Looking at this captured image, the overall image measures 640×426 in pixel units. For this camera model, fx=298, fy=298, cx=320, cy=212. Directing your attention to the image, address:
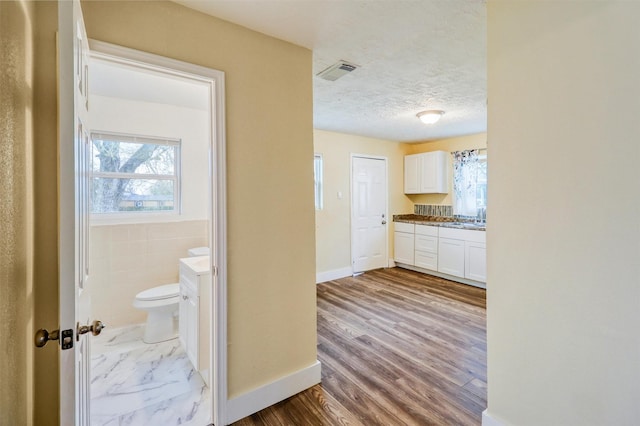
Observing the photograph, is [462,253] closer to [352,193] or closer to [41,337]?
[352,193]

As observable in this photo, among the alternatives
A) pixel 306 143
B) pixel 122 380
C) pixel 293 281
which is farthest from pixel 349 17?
pixel 122 380

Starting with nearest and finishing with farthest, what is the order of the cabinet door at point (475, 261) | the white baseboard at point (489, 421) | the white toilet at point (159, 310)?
the white baseboard at point (489, 421) < the white toilet at point (159, 310) < the cabinet door at point (475, 261)

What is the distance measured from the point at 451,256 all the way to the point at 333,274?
6.10 ft

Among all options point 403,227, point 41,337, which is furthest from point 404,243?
point 41,337

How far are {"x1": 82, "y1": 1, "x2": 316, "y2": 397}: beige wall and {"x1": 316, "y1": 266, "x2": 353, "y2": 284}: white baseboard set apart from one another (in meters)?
2.49

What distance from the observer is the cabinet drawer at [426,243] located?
4867mm

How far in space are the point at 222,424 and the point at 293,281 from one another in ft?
2.98

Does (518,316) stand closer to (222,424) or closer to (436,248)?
(222,424)

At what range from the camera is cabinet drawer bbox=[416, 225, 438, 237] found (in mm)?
4868

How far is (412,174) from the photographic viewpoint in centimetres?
559

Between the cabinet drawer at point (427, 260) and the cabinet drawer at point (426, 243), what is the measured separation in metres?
0.07

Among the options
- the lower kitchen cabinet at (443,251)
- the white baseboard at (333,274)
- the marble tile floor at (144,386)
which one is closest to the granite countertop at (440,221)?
the lower kitchen cabinet at (443,251)

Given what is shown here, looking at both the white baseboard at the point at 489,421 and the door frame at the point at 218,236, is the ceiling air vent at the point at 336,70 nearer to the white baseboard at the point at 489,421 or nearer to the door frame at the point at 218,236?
the door frame at the point at 218,236

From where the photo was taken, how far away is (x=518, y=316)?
150cm
